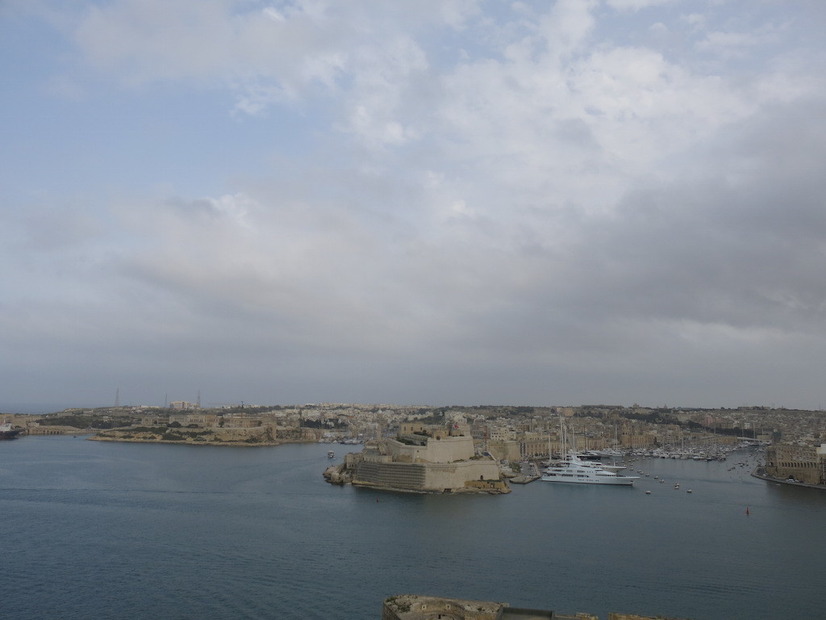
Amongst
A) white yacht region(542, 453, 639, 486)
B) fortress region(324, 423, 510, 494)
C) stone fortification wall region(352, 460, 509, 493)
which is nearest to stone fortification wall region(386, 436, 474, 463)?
fortress region(324, 423, 510, 494)

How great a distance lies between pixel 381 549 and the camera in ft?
58.6

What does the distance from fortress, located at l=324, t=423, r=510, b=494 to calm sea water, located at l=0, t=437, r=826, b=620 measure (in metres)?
1.92

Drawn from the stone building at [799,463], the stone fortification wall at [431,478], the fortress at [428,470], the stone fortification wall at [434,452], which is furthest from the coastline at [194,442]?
the stone building at [799,463]

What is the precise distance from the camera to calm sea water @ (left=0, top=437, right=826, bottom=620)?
13414 mm

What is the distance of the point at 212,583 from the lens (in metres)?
14.4

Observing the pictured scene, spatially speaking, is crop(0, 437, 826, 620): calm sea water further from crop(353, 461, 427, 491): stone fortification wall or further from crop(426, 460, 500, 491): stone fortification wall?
crop(426, 460, 500, 491): stone fortification wall

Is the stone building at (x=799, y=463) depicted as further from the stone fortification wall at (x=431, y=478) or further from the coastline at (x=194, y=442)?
the coastline at (x=194, y=442)

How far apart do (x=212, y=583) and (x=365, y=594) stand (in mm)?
3491

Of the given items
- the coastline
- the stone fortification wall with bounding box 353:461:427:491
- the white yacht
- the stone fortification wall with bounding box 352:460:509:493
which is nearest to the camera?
the stone fortification wall with bounding box 352:460:509:493

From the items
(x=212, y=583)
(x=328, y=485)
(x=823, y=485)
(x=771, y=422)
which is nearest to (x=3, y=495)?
(x=328, y=485)

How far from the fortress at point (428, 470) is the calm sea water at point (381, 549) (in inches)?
75.6

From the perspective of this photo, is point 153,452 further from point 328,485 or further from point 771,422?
point 771,422

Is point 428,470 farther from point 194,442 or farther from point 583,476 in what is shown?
point 194,442

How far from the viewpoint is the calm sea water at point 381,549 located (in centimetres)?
1341
